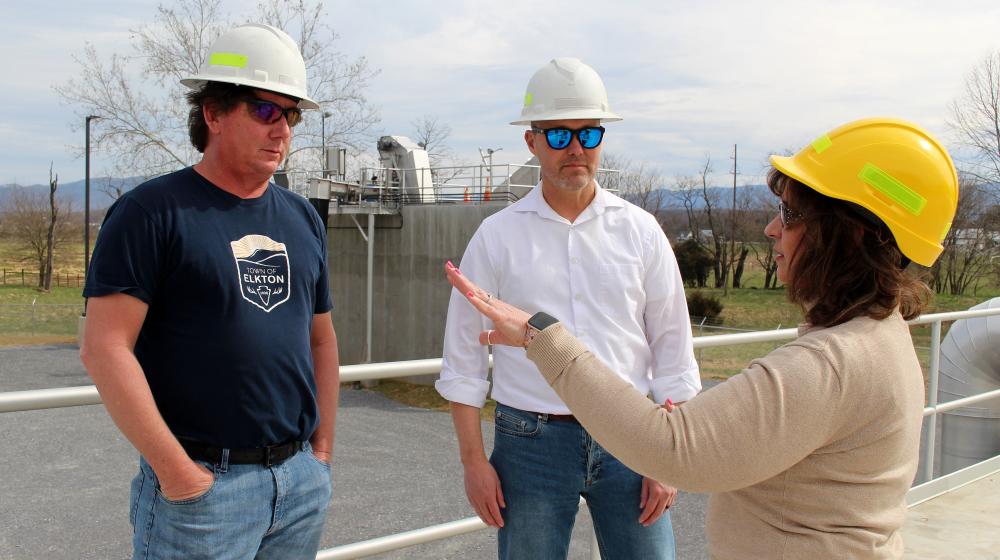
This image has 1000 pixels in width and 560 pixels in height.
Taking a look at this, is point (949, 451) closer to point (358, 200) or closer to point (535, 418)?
point (535, 418)

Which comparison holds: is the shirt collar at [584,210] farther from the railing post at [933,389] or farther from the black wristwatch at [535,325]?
the railing post at [933,389]

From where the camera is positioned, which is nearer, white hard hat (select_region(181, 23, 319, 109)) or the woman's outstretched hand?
the woman's outstretched hand

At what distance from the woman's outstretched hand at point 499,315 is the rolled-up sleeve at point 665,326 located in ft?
2.63

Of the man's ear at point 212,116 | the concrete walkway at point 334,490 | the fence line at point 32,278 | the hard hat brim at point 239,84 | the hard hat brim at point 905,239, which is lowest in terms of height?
the concrete walkway at point 334,490

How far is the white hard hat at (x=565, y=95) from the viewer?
2.32 metres

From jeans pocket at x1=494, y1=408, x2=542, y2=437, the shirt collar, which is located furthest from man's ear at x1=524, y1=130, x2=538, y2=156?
jeans pocket at x1=494, y1=408, x2=542, y2=437

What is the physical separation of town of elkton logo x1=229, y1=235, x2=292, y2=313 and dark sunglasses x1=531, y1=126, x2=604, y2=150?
33.2 inches

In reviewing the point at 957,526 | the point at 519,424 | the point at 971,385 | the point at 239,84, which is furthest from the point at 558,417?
the point at 971,385

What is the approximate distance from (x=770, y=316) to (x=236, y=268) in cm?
3447

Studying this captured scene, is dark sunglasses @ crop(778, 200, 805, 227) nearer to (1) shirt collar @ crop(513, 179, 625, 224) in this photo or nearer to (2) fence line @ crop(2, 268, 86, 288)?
(1) shirt collar @ crop(513, 179, 625, 224)

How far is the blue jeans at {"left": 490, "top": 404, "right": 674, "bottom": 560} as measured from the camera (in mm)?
2178

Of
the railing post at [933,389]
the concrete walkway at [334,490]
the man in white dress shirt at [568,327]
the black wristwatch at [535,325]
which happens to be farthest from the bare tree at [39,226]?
the black wristwatch at [535,325]

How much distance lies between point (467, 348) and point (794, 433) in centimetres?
113

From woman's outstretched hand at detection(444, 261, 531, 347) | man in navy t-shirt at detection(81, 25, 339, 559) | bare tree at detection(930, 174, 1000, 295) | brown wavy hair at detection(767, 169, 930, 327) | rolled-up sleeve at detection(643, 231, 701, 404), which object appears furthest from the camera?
bare tree at detection(930, 174, 1000, 295)
